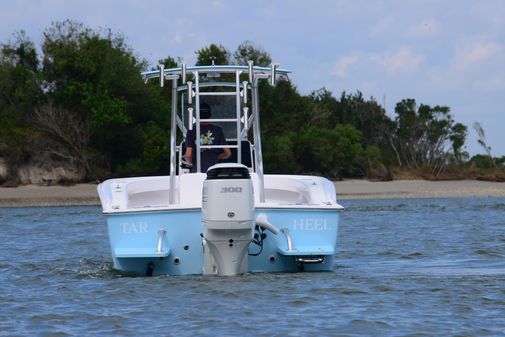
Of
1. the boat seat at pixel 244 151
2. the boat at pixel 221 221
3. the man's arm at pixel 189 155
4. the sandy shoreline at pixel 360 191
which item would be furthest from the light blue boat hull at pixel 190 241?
the sandy shoreline at pixel 360 191

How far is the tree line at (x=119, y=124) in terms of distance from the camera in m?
52.9

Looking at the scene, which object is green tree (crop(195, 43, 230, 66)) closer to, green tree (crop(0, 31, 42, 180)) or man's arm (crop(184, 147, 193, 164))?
green tree (crop(0, 31, 42, 180))

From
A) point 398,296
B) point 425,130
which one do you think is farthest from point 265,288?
point 425,130

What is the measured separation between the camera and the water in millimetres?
10359

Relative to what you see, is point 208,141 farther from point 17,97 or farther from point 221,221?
point 17,97

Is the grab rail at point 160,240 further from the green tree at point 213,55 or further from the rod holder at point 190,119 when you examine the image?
the green tree at point 213,55

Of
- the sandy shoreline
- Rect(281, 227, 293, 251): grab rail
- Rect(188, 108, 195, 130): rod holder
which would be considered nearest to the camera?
Rect(281, 227, 293, 251): grab rail

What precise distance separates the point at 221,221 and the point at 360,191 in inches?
1677

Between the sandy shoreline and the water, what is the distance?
30351mm

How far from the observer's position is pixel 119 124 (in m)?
53.7

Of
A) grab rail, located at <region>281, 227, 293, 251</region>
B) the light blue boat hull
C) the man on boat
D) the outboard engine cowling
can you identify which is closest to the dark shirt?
the man on boat

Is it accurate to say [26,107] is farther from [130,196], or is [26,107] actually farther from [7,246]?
[130,196]

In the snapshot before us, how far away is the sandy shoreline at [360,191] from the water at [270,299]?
30.4 m

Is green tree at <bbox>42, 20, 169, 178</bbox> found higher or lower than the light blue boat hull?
higher
